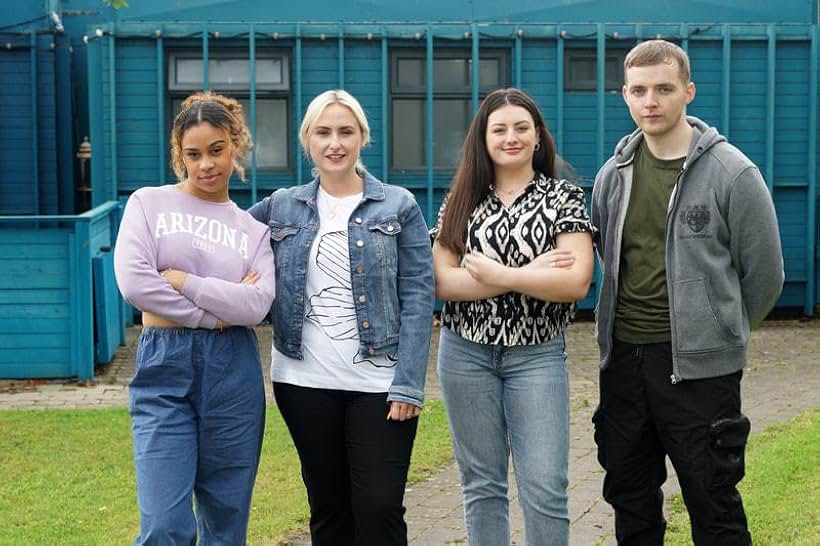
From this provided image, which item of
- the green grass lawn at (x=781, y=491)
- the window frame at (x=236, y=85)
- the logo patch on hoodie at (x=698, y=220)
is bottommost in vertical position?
the green grass lawn at (x=781, y=491)

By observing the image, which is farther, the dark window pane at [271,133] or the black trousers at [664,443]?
the dark window pane at [271,133]

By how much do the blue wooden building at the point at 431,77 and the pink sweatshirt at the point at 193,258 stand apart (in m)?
9.27

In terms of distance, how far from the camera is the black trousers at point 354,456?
4660 millimetres

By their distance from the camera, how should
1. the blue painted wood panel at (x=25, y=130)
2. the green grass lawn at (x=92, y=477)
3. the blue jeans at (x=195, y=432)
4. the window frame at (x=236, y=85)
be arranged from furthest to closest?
1. the blue painted wood panel at (x=25, y=130)
2. the window frame at (x=236, y=85)
3. the green grass lawn at (x=92, y=477)
4. the blue jeans at (x=195, y=432)

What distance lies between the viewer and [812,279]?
14.9 m

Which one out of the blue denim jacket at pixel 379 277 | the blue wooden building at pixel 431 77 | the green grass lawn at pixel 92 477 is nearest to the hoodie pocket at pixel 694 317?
the blue denim jacket at pixel 379 277

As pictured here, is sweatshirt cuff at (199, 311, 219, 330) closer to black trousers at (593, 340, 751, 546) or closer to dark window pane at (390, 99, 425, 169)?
black trousers at (593, 340, 751, 546)

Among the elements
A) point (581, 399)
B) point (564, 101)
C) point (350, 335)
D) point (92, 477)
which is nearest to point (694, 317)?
point (350, 335)

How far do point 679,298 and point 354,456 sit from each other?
128cm

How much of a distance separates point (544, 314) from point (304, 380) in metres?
0.90

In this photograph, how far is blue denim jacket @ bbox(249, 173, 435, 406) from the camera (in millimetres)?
4695

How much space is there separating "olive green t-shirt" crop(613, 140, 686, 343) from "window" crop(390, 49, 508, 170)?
32.0 feet

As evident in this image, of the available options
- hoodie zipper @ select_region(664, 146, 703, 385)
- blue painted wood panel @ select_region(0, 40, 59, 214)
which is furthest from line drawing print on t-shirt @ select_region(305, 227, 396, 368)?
blue painted wood panel @ select_region(0, 40, 59, 214)

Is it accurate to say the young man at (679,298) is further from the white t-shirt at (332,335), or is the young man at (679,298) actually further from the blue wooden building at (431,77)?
the blue wooden building at (431,77)
